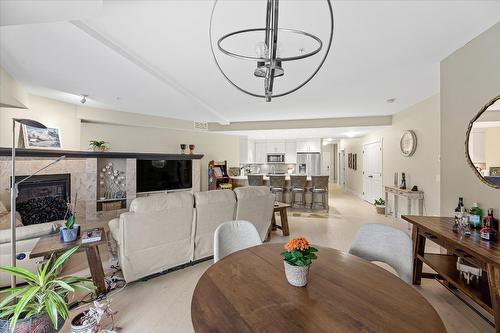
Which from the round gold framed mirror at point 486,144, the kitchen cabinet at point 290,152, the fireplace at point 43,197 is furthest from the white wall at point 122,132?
the round gold framed mirror at point 486,144

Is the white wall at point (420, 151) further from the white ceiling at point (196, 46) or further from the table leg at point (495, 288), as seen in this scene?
the table leg at point (495, 288)

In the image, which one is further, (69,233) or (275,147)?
(275,147)

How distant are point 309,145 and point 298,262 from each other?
7.95m

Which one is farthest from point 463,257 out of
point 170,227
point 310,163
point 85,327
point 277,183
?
point 310,163

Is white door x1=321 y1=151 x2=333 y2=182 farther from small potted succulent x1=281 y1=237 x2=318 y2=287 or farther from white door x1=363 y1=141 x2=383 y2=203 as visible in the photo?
small potted succulent x1=281 y1=237 x2=318 y2=287

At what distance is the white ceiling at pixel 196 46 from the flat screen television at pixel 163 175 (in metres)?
2.08

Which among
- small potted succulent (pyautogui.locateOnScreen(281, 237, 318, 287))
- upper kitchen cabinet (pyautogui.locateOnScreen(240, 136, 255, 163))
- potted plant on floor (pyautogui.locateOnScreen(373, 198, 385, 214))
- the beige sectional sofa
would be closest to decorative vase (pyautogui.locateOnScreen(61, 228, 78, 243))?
the beige sectional sofa

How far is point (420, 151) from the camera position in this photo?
4387mm

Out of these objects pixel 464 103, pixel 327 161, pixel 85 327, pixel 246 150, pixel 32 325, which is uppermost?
pixel 464 103

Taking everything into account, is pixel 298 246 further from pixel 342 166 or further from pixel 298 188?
pixel 342 166

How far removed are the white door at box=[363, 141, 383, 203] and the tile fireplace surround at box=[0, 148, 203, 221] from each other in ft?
20.6

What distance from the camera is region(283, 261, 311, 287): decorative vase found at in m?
1.13

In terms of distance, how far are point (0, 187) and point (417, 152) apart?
7.53 metres

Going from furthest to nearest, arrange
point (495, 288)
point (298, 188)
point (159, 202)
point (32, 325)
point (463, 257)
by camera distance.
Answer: point (298, 188) < point (159, 202) < point (463, 257) < point (495, 288) < point (32, 325)
